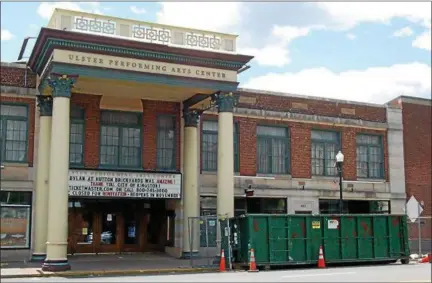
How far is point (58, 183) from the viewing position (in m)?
20.1

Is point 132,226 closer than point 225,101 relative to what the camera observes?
No

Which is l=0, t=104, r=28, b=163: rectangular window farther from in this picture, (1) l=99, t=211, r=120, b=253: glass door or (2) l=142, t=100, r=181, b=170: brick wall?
(2) l=142, t=100, r=181, b=170: brick wall

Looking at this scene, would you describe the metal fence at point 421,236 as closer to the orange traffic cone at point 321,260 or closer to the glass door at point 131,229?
the orange traffic cone at point 321,260

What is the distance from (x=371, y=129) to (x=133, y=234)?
1314 centimetres

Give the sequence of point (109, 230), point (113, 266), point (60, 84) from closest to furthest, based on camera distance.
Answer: point (60, 84) < point (113, 266) < point (109, 230)

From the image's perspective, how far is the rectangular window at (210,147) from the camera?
27109 millimetres

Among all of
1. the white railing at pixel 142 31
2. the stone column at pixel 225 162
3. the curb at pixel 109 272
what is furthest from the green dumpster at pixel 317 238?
the white railing at pixel 142 31

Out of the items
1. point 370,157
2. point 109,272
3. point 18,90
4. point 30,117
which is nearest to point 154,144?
point 30,117

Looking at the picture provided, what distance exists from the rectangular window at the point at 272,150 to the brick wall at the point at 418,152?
709cm

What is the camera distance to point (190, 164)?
85.5 ft

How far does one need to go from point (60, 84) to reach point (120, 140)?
5.46 metres

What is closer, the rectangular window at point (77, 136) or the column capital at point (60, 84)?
the column capital at point (60, 84)

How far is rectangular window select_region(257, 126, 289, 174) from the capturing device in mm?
28328

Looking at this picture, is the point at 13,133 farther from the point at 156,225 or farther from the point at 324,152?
the point at 324,152
